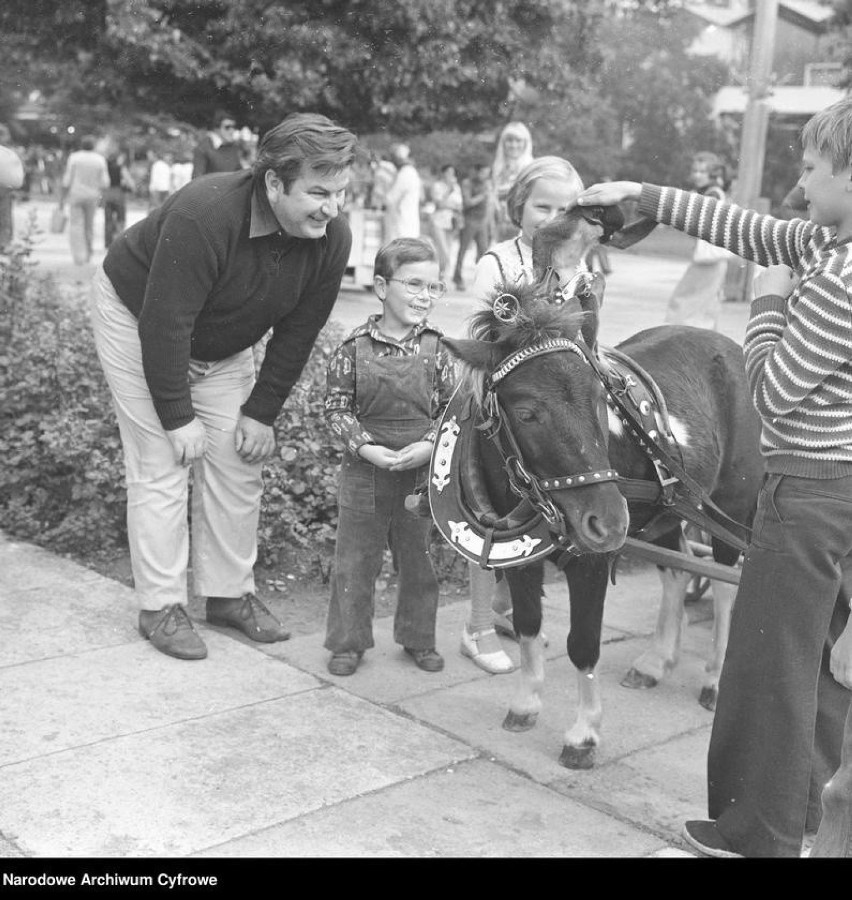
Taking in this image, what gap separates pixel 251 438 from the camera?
15.9 ft

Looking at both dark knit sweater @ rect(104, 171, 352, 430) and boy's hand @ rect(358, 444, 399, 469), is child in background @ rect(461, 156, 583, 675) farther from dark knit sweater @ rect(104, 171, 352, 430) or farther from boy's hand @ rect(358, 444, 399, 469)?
Result: dark knit sweater @ rect(104, 171, 352, 430)

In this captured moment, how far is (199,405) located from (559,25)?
382 inches

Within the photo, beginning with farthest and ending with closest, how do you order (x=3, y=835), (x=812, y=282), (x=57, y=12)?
(x=57, y=12)
(x=3, y=835)
(x=812, y=282)

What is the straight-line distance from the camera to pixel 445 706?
4.45m

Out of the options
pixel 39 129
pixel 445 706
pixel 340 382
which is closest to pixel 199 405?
pixel 340 382

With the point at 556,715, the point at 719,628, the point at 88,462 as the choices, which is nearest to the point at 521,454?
the point at 556,715

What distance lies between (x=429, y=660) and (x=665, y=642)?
37.8 inches

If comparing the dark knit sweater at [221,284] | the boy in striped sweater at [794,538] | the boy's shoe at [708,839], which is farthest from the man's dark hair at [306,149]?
the boy's shoe at [708,839]

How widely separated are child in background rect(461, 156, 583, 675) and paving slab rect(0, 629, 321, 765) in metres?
0.73

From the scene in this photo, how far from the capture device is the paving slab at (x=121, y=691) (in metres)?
3.99

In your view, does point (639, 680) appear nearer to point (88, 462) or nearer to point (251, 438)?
point (251, 438)

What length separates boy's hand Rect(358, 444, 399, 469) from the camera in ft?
14.3

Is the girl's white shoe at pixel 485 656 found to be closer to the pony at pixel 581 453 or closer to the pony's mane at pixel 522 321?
the pony at pixel 581 453

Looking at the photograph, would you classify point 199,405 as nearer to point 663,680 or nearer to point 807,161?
point 663,680
